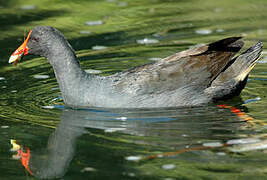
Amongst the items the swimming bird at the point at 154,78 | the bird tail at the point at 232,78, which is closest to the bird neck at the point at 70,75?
the swimming bird at the point at 154,78

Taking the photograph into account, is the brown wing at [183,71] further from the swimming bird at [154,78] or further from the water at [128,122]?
the water at [128,122]

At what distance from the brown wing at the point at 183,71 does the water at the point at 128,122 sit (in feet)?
1.17

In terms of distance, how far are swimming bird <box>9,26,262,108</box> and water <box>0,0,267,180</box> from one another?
0.61ft

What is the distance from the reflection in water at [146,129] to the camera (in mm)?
6422

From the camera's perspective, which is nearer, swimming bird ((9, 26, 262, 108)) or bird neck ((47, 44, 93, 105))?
swimming bird ((9, 26, 262, 108))

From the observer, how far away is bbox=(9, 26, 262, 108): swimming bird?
788 centimetres

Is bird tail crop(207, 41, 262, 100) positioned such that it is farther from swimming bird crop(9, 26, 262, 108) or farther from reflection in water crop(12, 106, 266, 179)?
reflection in water crop(12, 106, 266, 179)

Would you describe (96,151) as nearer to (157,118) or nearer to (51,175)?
(51,175)

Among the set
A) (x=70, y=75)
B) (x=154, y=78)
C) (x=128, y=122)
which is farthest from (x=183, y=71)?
(x=70, y=75)

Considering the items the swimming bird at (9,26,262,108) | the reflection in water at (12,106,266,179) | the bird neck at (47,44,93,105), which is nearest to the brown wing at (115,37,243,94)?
the swimming bird at (9,26,262,108)

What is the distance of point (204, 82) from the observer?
8148 mm

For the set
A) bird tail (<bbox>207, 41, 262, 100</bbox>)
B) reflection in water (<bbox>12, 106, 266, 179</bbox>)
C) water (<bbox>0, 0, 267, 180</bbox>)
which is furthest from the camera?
bird tail (<bbox>207, 41, 262, 100</bbox>)

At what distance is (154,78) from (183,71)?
454mm

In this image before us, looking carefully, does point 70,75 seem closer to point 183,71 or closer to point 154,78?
point 154,78
